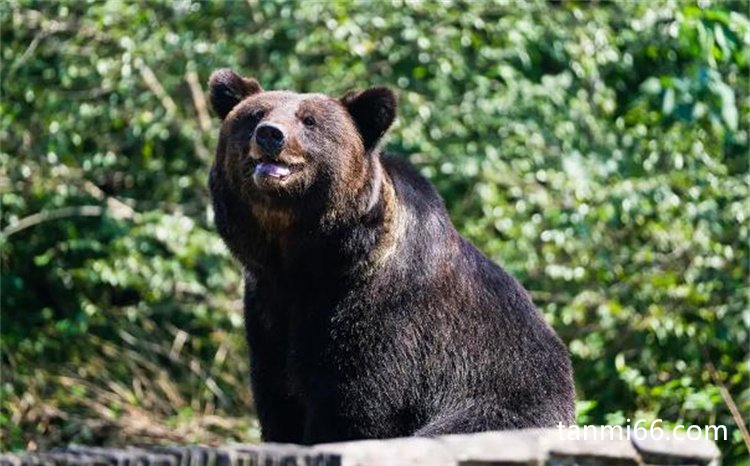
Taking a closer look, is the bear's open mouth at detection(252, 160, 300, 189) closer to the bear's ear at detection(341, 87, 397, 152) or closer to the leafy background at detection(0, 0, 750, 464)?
the bear's ear at detection(341, 87, 397, 152)

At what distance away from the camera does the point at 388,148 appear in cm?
1052

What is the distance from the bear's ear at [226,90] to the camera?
618 centimetres

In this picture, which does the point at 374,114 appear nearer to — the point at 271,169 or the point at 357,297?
the point at 271,169

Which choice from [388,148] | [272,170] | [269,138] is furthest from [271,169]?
[388,148]

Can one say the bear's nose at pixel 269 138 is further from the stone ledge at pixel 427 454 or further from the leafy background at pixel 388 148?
the leafy background at pixel 388 148

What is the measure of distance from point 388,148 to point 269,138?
4.86 m

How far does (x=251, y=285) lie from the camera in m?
6.05

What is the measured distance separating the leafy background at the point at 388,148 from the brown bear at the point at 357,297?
387 cm

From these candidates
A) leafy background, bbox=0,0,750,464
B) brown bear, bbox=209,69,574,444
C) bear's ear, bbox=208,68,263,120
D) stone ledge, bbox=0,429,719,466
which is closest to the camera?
stone ledge, bbox=0,429,719,466

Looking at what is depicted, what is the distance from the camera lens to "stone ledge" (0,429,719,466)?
3.67 meters

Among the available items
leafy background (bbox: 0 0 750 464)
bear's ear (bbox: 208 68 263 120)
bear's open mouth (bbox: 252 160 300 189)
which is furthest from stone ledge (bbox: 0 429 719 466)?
leafy background (bbox: 0 0 750 464)

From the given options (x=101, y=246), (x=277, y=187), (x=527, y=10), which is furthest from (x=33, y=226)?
(x=277, y=187)

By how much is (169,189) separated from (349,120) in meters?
4.99

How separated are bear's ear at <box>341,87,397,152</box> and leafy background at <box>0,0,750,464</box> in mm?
3936
